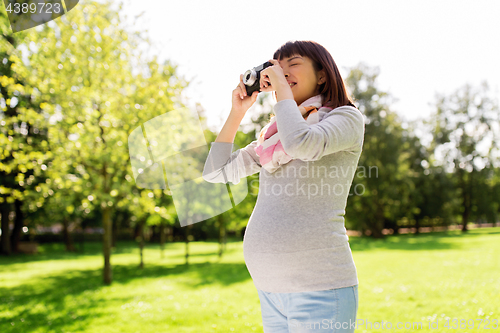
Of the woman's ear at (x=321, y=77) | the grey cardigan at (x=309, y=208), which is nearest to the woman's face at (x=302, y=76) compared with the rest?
the woman's ear at (x=321, y=77)

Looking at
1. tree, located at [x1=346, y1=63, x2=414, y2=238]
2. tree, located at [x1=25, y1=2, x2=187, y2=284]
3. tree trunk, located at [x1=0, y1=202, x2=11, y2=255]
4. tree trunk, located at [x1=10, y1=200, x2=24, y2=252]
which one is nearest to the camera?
tree, located at [x1=25, y1=2, x2=187, y2=284]

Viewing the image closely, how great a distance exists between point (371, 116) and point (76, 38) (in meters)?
25.5

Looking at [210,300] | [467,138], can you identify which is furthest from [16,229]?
[467,138]

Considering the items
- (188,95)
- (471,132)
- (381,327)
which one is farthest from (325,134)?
(471,132)

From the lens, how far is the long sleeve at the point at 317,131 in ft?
3.83

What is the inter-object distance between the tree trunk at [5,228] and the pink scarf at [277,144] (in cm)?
2413

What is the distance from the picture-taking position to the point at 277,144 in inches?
52.9

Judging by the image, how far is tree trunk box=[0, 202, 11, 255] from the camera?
20894 millimetres

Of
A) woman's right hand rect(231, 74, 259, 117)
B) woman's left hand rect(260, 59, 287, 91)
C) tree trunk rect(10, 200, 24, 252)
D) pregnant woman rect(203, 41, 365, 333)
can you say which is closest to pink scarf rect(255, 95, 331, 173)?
pregnant woman rect(203, 41, 365, 333)

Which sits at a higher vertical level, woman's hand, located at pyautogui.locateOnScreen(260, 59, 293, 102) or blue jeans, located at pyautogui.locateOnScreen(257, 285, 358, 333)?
woman's hand, located at pyautogui.locateOnScreen(260, 59, 293, 102)

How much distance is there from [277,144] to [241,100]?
0.39 m

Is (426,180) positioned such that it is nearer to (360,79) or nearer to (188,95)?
(360,79)

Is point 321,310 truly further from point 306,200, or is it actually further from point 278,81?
point 278,81

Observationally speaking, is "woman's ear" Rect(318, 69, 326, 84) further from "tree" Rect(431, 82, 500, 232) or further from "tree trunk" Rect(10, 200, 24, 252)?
"tree" Rect(431, 82, 500, 232)
